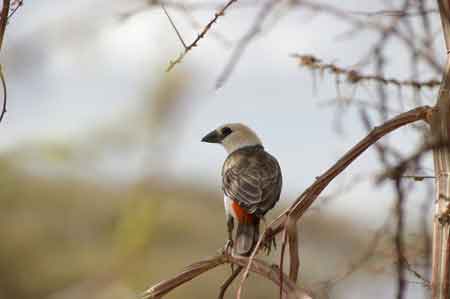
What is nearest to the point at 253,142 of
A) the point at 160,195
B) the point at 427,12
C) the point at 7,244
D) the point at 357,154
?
the point at 160,195

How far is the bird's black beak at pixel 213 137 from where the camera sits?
3.56 metres

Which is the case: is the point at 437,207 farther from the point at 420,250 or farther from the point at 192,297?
the point at 192,297

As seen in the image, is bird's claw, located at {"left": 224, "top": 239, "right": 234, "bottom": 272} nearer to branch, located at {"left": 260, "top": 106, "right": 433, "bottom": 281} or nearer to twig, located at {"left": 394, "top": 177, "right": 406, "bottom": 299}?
branch, located at {"left": 260, "top": 106, "right": 433, "bottom": 281}

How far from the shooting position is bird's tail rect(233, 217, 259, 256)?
2.50 metres

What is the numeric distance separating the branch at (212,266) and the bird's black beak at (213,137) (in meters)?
2.00

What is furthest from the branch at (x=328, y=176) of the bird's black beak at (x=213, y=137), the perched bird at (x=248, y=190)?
the bird's black beak at (x=213, y=137)

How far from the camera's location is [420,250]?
1.89 metres

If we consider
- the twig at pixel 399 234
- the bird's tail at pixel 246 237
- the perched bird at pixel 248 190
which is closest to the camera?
the twig at pixel 399 234

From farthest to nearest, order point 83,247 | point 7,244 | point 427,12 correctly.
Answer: point 83,247
point 7,244
point 427,12

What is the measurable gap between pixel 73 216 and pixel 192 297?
2373 millimetres

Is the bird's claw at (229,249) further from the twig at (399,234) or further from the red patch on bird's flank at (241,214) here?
the twig at (399,234)

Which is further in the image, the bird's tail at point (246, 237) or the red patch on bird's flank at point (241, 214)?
the red patch on bird's flank at point (241, 214)

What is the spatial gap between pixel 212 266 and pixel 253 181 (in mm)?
1337

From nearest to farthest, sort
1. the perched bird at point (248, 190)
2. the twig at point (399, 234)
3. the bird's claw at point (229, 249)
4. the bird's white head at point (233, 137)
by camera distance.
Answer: the twig at point (399, 234)
the bird's claw at point (229, 249)
the perched bird at point (248, 190)
the bird's white head at point (233, 137)
